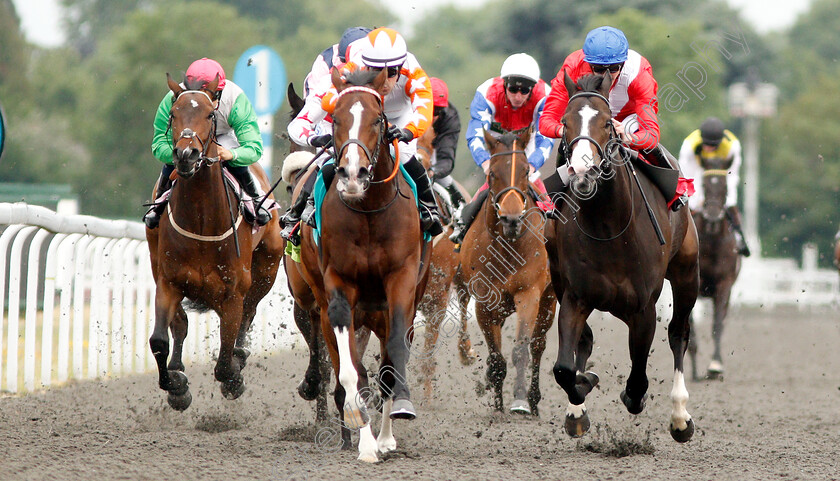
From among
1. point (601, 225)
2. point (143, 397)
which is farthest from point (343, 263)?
point (143, 397)

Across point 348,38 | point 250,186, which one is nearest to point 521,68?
point 348,38

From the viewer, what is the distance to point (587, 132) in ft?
17.8

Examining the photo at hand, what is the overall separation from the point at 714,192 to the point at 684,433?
5.34 m

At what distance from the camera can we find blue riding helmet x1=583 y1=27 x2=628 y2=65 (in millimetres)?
6141

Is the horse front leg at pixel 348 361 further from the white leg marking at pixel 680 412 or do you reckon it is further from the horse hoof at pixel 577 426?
the white leg marking at pixel 680 412

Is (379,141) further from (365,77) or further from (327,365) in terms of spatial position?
(327,365)

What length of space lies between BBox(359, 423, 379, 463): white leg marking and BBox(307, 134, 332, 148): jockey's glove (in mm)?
1491

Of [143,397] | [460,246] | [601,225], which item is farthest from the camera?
[460,246]

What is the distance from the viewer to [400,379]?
5.56 metres

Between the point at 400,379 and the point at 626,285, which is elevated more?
the point at 626,285

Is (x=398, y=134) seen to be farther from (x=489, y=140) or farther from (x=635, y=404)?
(x=489, y=140)

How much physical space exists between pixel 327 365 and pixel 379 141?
7.13 feet

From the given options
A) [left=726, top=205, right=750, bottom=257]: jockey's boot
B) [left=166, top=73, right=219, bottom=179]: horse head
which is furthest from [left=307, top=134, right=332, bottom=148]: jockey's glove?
[left=726, top=205, right=750, bottom=257]: jockey's boot

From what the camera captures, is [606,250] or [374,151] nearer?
[374,151]
